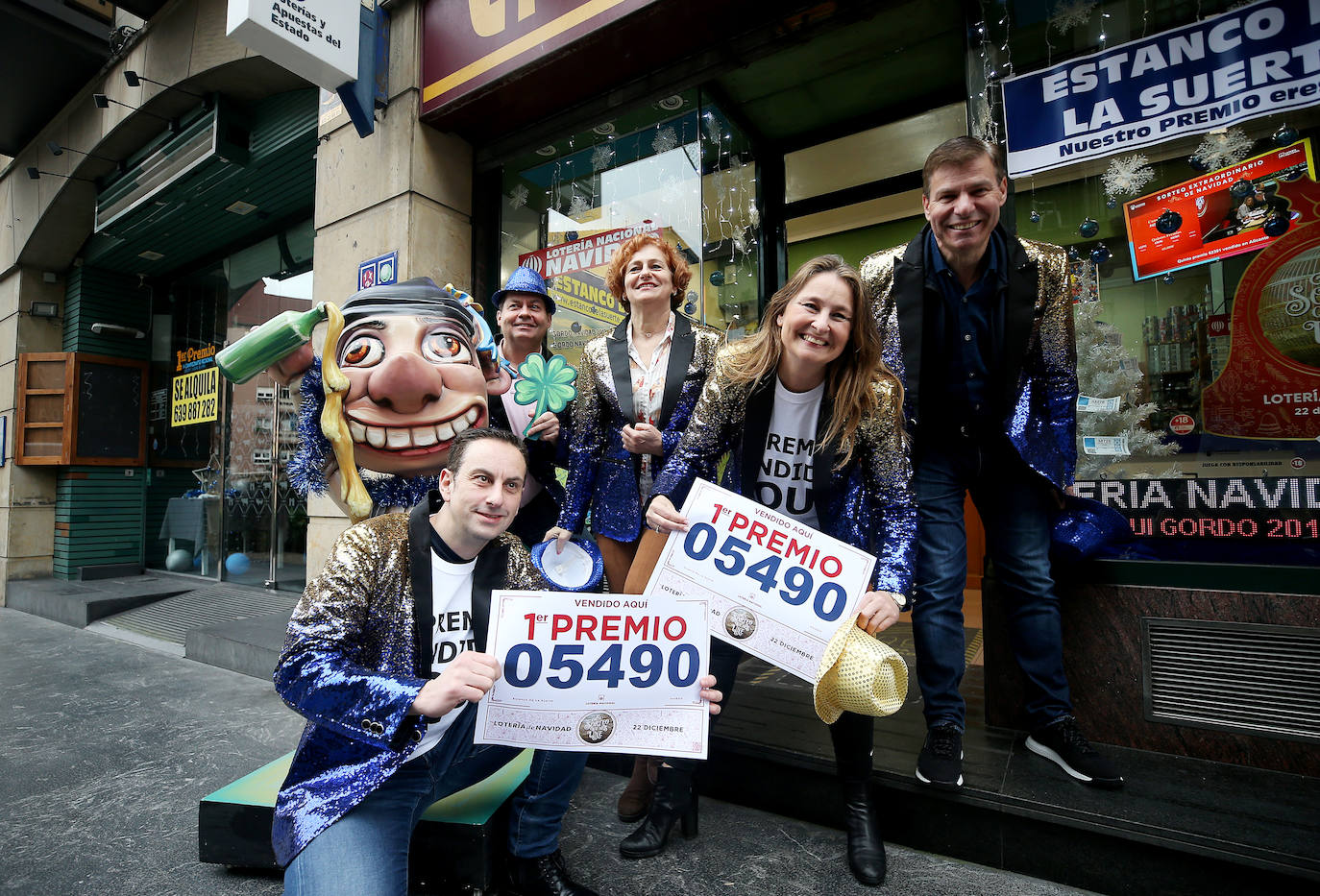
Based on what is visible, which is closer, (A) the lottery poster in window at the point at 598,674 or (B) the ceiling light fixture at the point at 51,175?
(A) the lottery poster in window at the point at 598,674

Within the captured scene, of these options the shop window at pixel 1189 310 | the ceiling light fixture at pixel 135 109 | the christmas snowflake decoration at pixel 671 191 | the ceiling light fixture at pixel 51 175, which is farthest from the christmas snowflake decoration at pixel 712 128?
the ceiling light fixture at pixel 51 175

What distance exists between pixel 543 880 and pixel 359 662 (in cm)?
79

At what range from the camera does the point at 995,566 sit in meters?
2.32

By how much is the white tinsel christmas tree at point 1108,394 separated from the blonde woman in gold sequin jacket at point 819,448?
5.04 ft

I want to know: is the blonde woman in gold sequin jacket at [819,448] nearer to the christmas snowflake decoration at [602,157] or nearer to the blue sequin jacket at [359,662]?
the blue sequin jacket at [359,662]

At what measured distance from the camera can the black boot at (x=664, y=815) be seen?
2.03m

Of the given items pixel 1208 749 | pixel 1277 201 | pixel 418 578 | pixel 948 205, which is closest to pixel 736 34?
pixel 948 205

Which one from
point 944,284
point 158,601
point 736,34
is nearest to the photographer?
point 944,284

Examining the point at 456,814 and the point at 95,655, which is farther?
the point at 95,655

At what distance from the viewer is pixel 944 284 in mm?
2154

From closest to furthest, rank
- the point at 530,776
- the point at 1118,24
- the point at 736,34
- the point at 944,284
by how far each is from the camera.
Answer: the point at 530,776 → the point at 944,284 → the point at 1118,24 → the point at 736,34

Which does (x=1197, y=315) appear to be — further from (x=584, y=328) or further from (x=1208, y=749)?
(x=584, y=328)

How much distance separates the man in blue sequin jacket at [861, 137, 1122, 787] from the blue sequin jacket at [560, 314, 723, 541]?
0.67 meters

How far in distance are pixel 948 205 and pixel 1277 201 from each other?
184 centimetres
